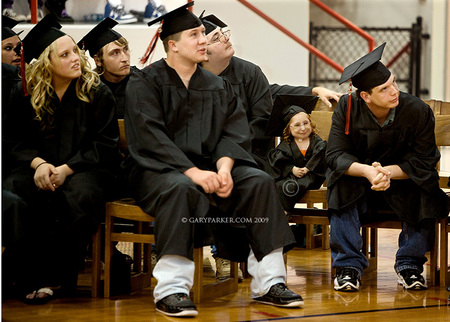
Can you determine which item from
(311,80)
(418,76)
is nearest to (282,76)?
(311,80)

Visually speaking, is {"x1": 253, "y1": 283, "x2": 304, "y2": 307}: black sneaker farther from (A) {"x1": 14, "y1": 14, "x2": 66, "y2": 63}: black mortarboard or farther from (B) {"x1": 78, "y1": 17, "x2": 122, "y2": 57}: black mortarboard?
(B) {"x1": 78, "y1": 17, "x2": 122, "y2": 57}: black mortarboard

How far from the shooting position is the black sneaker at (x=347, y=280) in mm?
4160

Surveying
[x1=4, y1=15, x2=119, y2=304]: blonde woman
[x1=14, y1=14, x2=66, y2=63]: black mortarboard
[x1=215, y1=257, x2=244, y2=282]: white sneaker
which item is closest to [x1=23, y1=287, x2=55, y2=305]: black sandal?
[x1=4, y1=15, x2=119, y2=304]: blonde woman

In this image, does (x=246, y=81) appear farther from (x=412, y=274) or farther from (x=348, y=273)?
(x=412, y=274)

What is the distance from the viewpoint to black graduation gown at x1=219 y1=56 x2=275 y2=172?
15.9 feet

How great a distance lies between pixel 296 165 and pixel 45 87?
1.59 m

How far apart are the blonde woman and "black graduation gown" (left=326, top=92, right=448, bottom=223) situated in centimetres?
127

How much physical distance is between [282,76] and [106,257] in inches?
188

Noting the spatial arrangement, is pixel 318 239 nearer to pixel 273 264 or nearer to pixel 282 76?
pixel 273 264

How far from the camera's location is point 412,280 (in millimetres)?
4219

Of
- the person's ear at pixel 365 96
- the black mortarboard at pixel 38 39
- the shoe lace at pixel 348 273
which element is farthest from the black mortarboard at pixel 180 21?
the shoe lace at pixel 348 273

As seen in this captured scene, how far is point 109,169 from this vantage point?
4.21 metres

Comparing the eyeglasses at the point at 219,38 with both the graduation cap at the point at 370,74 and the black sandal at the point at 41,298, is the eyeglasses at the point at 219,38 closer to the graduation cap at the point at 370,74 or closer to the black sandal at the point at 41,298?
the graduation cap at the point at 370,74

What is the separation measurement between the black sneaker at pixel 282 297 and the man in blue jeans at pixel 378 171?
0.49 m
